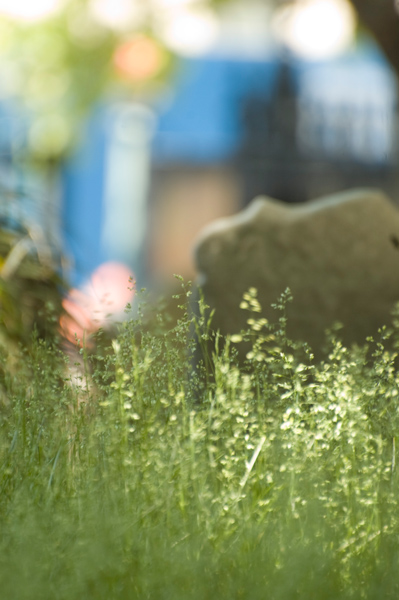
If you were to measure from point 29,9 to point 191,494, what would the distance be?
875 cm

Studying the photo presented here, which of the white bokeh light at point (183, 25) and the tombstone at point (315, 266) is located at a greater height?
the white bokeh light at point (183, 25)

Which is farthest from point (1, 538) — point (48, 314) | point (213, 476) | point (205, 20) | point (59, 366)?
point (205, 20)

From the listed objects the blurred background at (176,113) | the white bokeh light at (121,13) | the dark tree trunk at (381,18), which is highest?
the white bokeh light at (121,13)

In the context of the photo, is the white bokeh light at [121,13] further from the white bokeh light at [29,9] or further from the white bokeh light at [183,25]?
the white bokeh light at [29,9]

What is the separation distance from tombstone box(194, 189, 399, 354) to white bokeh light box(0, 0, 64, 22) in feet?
23.4

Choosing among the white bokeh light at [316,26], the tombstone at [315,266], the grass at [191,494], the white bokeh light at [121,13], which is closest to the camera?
the grass at [191,494]

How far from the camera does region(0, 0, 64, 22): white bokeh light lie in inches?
357

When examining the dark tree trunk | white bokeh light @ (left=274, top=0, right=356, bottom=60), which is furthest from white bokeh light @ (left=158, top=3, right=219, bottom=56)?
the dark tree trunk

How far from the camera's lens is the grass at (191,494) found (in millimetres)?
1164

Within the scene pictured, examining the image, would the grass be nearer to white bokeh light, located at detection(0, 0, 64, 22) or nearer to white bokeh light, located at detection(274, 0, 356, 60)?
white bokeh light, located at detection(274, 0, 356, 60)

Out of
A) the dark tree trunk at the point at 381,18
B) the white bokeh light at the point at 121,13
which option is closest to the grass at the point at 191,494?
the dark tree trunk at the point at 381,18

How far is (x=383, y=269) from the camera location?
8.79 feet

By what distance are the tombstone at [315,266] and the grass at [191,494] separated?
3.46 ft

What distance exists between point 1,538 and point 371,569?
1.84 ft
